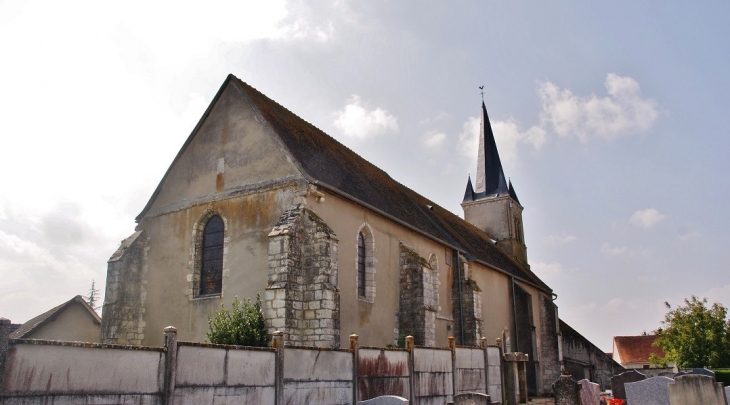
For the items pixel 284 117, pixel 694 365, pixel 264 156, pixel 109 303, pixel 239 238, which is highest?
pixel 284 117

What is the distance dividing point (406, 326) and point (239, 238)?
6342mm

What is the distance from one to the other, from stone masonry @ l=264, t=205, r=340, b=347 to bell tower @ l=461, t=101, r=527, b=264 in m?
24.5

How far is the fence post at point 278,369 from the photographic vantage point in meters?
8.49

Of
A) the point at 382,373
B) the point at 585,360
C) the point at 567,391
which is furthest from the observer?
the point at 585,360

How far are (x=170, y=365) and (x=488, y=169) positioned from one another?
34.5m

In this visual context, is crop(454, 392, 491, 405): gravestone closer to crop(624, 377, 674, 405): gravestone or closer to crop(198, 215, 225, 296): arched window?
crop(624, 377, 674, 405): gravestone

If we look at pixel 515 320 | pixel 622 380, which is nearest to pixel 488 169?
pixel 515 320

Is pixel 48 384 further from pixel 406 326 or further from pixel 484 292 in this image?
pixel 484 292

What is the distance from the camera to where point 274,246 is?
46.1 ft

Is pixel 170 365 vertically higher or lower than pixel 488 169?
lower

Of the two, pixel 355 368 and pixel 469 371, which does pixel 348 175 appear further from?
pixel 355 368

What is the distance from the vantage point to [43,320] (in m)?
19.4

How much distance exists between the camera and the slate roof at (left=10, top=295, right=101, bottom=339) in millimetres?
19047

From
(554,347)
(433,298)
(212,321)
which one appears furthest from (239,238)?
(554,347)
